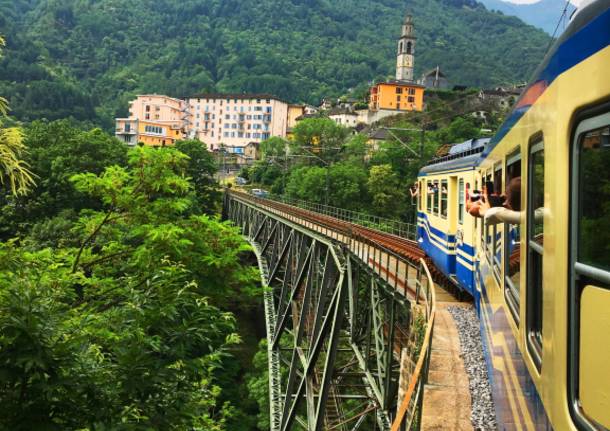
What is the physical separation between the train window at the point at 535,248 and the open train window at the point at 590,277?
76 centimetres

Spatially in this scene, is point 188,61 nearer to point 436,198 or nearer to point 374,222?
point 374,222

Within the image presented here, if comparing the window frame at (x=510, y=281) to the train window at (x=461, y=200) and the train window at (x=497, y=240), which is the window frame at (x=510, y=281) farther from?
the train window at (x=461, y=200)

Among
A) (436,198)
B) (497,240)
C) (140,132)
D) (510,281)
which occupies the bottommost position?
(510,281)

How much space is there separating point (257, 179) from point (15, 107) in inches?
1999

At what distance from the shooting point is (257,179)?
8588 centimetres

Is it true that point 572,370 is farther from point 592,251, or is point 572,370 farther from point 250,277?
point 250,277

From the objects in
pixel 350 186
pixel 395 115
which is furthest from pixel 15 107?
pixel 350 186

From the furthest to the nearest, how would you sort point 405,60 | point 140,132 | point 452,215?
point 405,60 < point 140,132 < point 452,215

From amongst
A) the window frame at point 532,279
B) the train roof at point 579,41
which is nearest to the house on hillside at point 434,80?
the window frame at point 532,279

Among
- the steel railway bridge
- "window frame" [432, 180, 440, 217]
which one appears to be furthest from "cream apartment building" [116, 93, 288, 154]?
"window frame" [432, 180, 440, 217]

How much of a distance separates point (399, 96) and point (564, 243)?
348 ft

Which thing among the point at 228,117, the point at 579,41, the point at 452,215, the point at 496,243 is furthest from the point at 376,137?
the point at 579,41

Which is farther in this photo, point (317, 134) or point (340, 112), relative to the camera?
point (340, 112)

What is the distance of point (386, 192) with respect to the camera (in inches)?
2190
